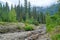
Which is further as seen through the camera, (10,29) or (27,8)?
(27,8)

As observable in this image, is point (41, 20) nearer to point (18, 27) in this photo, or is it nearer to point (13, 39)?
point (18, 27)

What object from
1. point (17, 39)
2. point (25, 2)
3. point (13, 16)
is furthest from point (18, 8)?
point (17, 39)

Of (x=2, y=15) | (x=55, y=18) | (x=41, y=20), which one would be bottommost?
(x=41, y=20)

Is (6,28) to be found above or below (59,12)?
below

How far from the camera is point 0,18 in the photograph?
6178 centimetres

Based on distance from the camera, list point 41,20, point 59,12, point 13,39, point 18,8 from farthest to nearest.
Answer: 1. point 18,8
2. point 41,20
3. point 13,39
4. point 59,12

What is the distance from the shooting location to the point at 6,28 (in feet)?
148

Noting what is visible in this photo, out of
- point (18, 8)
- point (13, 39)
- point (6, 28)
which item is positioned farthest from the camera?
point (18, 8)

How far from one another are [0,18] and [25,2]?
4667 cm

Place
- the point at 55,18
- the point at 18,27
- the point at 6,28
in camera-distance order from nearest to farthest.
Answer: the point at 55,18 → the point at 6,28 → the point at 18,27

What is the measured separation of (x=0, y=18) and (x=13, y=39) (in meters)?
34.6

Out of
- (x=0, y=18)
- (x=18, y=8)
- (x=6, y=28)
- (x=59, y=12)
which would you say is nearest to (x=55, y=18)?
(x=59, y=12)

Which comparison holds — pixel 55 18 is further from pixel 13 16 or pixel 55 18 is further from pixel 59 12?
pixel 13 16

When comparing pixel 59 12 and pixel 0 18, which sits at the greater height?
pixel 59 12
